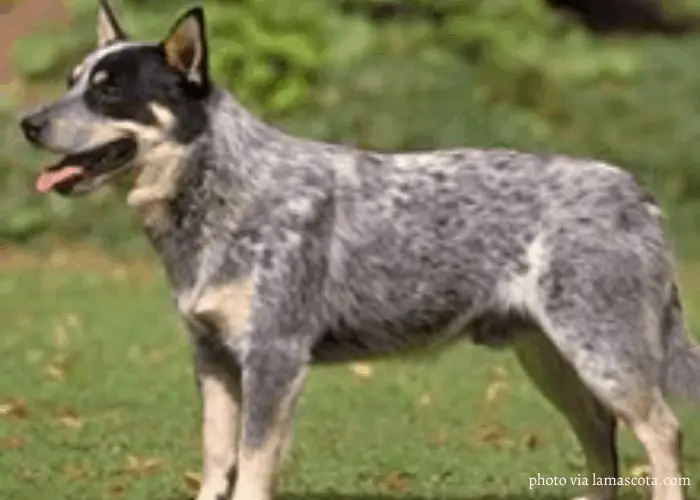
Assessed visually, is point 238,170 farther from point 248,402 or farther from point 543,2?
point 543,2

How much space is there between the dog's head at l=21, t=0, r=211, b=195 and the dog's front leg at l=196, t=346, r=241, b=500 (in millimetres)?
872

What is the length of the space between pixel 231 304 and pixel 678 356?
1.86 meters

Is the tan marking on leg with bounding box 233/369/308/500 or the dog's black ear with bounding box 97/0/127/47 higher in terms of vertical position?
the dog's black ear with bounding box 97/0/127/47

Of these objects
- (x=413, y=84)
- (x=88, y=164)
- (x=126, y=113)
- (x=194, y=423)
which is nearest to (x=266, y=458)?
(x=88, y=164)

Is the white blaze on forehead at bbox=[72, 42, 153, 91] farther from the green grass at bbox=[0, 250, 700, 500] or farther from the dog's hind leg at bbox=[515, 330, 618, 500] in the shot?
the dog's hind leg at bbox=[515, 330, 618, 500]

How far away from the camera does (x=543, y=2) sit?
20.2 meters

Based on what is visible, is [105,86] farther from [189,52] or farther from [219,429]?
[219,429]

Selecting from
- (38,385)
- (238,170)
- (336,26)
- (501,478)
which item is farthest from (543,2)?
(238,170)

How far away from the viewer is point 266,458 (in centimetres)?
728

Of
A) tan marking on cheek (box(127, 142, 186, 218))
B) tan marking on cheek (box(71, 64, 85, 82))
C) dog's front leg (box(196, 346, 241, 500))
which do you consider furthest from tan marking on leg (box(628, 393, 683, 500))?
tan marking on cheek (box(71, 64, 85, 82))

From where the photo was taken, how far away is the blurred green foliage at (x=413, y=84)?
16297mm

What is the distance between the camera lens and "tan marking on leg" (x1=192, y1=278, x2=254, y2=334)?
7266 millimetres

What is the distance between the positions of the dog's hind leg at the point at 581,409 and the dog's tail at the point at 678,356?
32 cm

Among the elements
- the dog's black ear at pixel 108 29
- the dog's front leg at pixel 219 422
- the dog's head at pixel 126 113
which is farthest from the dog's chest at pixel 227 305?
the dog's black ear at pixel 108 29
